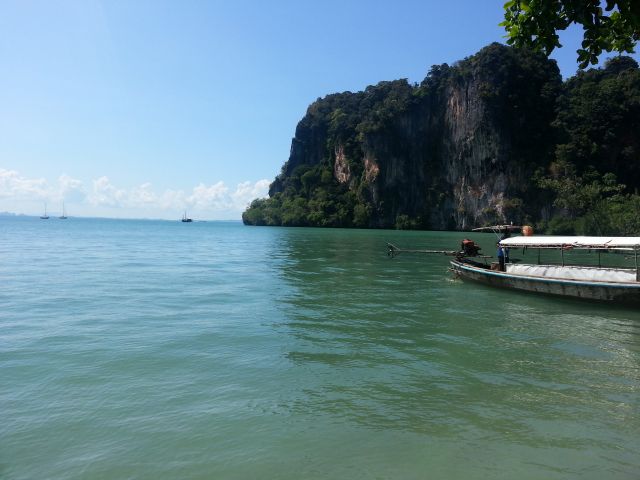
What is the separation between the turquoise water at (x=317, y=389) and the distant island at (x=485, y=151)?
44.2 m

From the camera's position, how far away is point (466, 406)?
7375 millimetres

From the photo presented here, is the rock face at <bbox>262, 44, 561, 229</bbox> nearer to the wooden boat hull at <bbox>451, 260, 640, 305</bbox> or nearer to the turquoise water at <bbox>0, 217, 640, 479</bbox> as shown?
the wooden boat hull at <bbox>451, 260, 640, 305</bbox>

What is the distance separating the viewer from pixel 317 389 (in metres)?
8.23

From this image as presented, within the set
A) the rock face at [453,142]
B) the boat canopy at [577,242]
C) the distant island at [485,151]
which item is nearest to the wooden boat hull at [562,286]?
the boat canopy at [577,242]

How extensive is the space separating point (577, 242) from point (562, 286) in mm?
1952

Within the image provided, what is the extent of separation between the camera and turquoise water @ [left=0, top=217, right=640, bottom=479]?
5.82 metres

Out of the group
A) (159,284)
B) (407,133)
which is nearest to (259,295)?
(159,284)

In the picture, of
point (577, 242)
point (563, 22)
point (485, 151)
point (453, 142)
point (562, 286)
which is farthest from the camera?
point (453, 142)

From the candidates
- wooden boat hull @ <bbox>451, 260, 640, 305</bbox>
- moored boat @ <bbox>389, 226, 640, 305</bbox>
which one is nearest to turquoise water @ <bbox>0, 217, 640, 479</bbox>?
wooden boat hull @ <bbox>451, 260, 640, 305</bbox>

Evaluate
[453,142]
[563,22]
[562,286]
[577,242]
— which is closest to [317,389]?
[563,22]

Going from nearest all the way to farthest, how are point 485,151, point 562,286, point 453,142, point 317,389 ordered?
point 317,389 → point 562,286 → point 485,151 → point 453,142

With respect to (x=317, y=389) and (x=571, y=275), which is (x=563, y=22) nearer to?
(x=317, y=389)

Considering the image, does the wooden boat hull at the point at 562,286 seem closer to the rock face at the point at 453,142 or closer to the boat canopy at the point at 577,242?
the boat canopy at the point at 577,242

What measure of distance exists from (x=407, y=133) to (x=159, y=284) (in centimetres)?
9082
